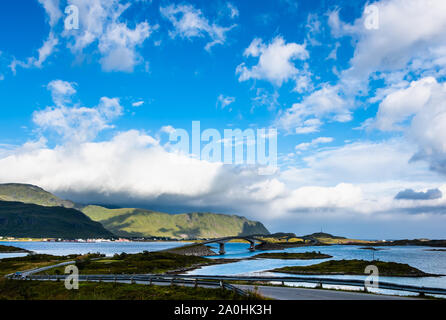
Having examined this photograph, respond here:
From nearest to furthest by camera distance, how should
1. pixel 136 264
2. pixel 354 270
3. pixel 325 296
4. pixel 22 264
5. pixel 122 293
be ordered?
pixel 325 296 < pixel 122 293 < pixel 354 270 < pixel 136 264 < pixel 22 264

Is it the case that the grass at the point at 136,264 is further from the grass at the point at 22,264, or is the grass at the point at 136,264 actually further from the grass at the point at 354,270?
the grass at the point at 354,270

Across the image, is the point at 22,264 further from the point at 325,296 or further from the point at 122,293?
the point at 325,296

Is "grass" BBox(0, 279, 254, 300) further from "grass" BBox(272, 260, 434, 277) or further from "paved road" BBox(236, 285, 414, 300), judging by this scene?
"grass" BBox(272, 260, 434, 277)

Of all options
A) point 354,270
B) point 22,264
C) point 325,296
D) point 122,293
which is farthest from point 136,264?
point 325,296

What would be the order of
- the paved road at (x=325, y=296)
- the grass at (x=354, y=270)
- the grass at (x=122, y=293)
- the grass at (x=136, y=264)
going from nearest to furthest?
the paved road at (x=325, y=296), the grass at (x=122, y=293), the grass at (x=354, y=270), the grass at (x=136, y=264)

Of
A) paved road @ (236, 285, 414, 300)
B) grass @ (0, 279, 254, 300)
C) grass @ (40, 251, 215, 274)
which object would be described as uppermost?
paved road @ (236, 285, 414, 300)

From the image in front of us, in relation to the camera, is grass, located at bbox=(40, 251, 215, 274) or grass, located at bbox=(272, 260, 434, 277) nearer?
grass, located at bbox=(272, 260, 434, 277)

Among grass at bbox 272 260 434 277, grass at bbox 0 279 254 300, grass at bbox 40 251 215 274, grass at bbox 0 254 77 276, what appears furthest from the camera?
grass at bbox 0 254 77 276

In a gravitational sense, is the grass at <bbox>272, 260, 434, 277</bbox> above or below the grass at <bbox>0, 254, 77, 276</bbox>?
above

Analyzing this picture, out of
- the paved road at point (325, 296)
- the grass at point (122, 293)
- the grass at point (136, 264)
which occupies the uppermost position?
the paved road at point (325, 296)

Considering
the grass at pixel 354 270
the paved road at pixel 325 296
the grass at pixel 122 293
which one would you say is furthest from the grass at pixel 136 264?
the paved road at pixel 325 296

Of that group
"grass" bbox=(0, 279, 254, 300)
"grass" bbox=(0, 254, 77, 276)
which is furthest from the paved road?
"grass" bbox=(0, 254, 77, 276)
